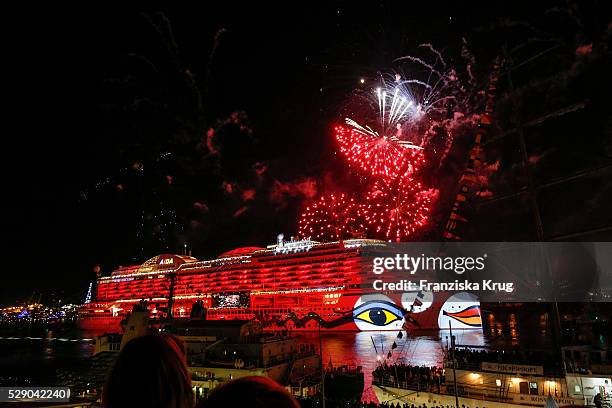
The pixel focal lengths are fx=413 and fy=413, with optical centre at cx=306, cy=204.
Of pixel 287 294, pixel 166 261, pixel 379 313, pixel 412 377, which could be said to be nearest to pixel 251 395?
pixel 412 377

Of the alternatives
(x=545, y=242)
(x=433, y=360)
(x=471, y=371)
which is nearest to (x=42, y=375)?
(x=433, y=360)

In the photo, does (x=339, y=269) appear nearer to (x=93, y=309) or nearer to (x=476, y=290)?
(x=476, y=290)

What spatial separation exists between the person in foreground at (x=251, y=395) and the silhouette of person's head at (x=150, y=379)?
315 millimetres

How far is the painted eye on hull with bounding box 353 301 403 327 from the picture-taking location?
50.2 m

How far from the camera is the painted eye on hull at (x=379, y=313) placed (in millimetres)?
50219

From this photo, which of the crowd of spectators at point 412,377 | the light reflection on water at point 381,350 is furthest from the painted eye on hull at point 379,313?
the crowd of spectators at point 412,377

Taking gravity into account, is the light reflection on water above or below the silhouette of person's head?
below

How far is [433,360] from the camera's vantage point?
28.9 m

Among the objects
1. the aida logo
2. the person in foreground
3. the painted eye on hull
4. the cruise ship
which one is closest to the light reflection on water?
the painted eye on hull

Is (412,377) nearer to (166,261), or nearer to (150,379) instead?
(150,379)

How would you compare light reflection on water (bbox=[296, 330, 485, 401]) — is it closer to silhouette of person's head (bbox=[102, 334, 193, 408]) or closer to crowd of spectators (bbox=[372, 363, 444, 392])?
crowd of spectators (bbox=[372, 363, 444, 392])

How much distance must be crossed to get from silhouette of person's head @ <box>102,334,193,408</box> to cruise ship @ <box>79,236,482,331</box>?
34.2 meters

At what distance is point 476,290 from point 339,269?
60.0 ft

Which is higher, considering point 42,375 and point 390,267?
point 390,267
